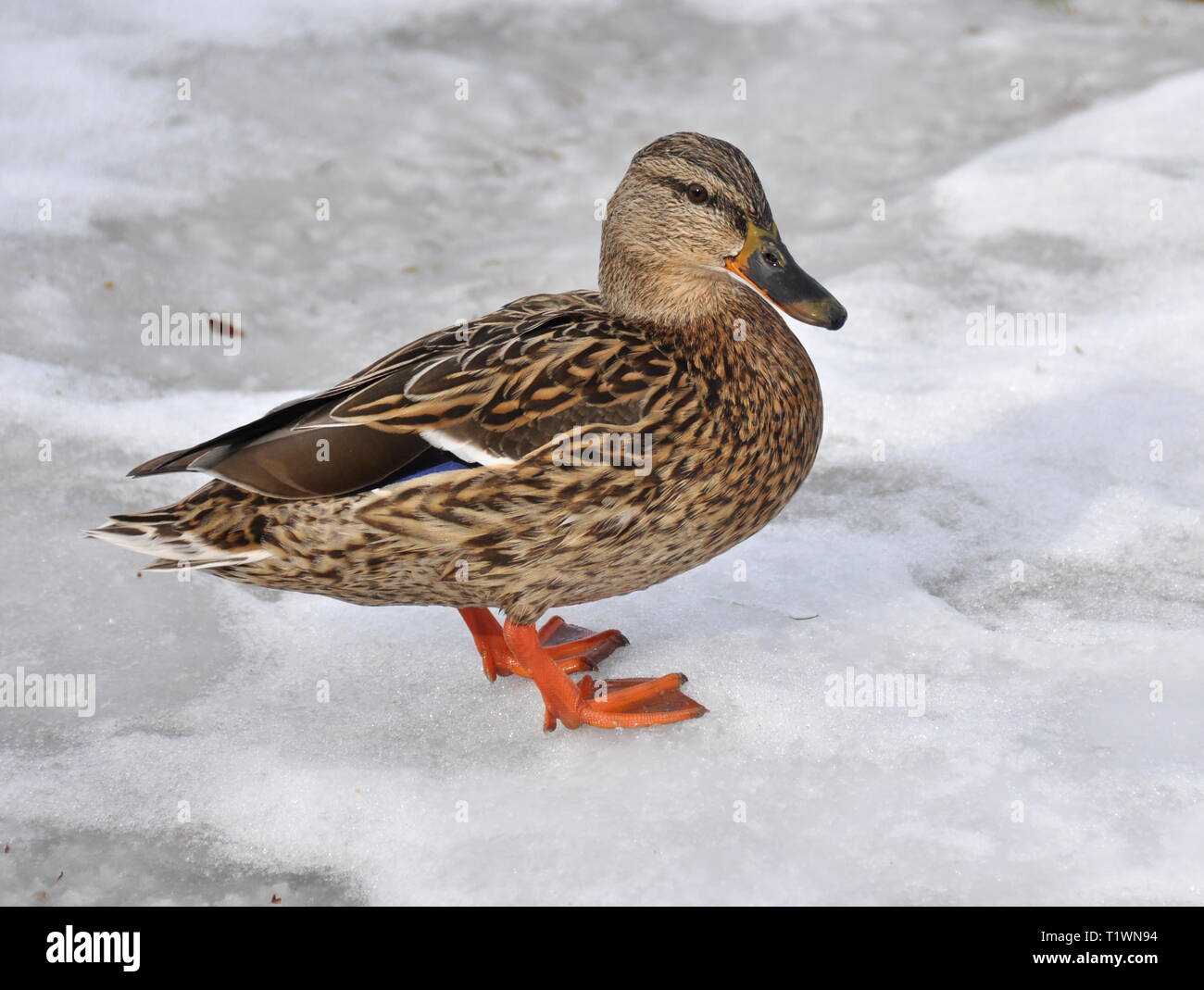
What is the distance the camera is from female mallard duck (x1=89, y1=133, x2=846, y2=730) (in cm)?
326

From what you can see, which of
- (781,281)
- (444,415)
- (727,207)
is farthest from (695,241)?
(444,415)

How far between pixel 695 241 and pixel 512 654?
4.19 feet

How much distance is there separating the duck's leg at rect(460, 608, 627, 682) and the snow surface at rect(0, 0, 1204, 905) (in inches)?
2.7

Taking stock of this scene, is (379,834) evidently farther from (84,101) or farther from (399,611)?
(84,101)

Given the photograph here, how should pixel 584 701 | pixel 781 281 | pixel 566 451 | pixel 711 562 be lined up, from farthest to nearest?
pixel 711 562
pixel 584 701
pixel 781 281
pixel 566 451

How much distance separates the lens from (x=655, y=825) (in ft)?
10.6

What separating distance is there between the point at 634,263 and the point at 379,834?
1585 millimetres

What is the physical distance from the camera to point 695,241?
137 inches

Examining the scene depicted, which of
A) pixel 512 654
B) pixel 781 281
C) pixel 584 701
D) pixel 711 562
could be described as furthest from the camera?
pixel 711 562

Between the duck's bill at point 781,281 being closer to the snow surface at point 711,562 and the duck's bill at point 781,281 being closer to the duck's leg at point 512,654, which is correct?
the snow surface at point 711,562

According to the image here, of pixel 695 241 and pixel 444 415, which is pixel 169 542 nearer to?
pixel 444 415

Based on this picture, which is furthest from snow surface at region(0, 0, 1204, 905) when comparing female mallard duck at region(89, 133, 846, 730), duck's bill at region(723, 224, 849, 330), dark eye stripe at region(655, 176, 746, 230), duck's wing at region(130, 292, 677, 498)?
dark eye stripe at region(655, 176, 746, 230)

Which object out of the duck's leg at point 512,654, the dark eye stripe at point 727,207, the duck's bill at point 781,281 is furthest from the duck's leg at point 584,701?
the dark eye stripe at point 727,207

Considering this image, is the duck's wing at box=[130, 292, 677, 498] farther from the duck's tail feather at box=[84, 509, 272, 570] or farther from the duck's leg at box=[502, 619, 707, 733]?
the duck's leg at box=[502, 619, 707, 733]
